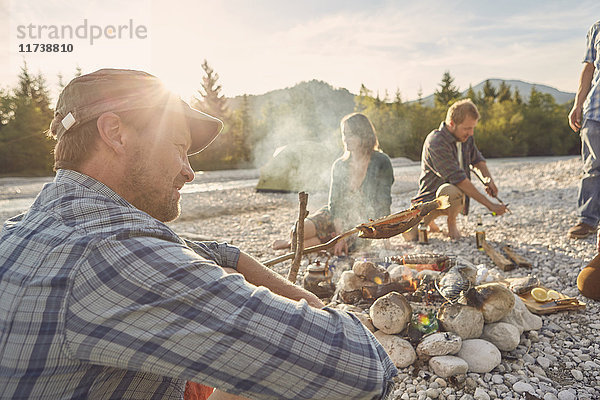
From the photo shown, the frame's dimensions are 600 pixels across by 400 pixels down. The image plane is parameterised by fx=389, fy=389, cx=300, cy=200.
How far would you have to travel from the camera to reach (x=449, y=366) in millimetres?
2395

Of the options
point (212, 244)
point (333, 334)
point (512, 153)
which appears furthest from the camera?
point (512, 153)

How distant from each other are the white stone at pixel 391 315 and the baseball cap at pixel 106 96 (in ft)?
6.42

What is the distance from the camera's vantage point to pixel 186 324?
87 cm

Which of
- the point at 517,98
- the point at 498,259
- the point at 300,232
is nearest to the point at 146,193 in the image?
the point at 300,232

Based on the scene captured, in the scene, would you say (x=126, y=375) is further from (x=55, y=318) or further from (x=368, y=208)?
(x=368, y=208)

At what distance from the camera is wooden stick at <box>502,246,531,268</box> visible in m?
4.25

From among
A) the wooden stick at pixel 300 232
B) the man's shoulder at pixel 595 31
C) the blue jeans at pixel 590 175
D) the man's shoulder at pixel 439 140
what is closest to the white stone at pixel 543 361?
the wooden stick at pixel 300 232

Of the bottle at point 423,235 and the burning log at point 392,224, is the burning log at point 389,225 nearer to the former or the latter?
the burning log at point 392,224

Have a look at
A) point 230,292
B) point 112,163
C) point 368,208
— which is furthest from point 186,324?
point 368,208

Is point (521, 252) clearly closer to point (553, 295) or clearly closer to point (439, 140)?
point (553, 295)

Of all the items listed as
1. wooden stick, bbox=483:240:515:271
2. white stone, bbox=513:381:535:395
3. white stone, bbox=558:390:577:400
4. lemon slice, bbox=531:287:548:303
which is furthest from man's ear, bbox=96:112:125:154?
wooden stick, bbox=483:240:515:271

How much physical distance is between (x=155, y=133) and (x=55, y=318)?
0.65 m

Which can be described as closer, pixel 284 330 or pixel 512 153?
pixel 284 330

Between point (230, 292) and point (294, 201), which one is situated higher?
point (230, 292)
